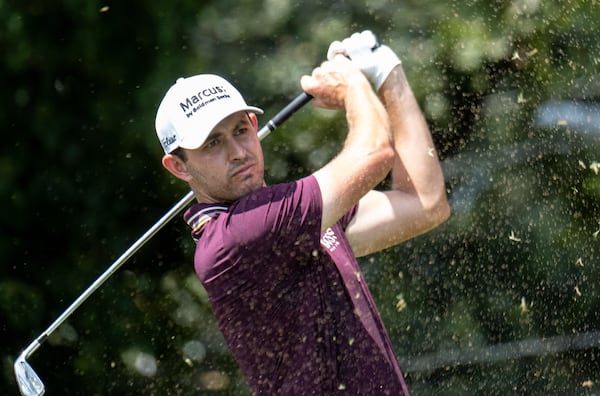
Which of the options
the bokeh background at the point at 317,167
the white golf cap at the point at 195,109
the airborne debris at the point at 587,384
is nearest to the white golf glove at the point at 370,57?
the white golf cap at the point at 195,109

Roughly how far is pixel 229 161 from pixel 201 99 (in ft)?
0.62

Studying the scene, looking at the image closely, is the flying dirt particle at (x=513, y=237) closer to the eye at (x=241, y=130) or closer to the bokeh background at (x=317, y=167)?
the bokeh background at (x=317, y=167)

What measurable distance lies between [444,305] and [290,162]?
102cm

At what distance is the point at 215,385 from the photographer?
7.00 meters

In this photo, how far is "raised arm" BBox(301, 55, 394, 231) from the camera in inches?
134

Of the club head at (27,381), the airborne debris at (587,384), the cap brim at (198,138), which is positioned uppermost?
the cap brim at (198,138)

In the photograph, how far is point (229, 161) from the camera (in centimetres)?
354

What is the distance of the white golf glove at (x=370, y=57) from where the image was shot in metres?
3.69


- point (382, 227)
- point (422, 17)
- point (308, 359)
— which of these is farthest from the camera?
point (422, 17)

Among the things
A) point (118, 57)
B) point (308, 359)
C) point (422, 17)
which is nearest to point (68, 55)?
point (118, 57)

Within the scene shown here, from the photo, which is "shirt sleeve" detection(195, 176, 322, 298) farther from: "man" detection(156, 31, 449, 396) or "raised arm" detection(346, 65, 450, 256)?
"raised arm" detection(346, 65, 450, 256)

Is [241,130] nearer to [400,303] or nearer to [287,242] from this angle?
[287,242]

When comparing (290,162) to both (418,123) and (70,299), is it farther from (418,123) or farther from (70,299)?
(418,123)

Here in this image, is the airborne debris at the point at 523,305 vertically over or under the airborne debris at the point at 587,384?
over
